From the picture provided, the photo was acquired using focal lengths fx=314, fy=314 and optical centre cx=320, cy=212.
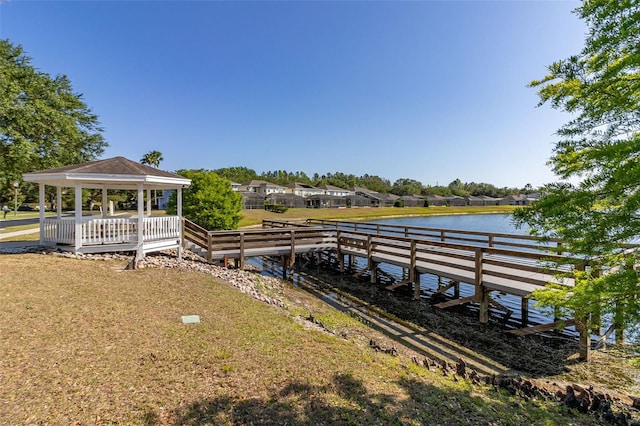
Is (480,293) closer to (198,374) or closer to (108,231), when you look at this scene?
(198,374)

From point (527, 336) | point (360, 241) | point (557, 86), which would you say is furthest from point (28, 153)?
point (527, 336)

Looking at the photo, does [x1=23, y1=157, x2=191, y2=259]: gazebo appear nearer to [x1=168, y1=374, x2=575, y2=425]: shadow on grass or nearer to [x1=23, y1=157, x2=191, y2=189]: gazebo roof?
[x1=23, y1=157, x2=191, y2=189]: gazebo roof

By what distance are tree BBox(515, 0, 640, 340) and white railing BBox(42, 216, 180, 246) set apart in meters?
11.6

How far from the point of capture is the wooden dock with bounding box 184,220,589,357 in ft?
26.7

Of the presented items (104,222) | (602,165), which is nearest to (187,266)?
(104,222)

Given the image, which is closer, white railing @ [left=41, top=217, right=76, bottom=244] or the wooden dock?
the wooden dock

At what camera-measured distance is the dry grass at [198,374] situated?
3320mm

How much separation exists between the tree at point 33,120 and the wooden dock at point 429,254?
9438 mm

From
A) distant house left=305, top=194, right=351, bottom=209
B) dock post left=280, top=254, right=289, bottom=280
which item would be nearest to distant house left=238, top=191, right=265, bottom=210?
distant house left=305, top=194, right=351, bottom=209

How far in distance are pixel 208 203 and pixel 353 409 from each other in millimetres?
17266

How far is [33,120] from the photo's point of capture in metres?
15.7

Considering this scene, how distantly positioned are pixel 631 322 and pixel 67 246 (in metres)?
13.6

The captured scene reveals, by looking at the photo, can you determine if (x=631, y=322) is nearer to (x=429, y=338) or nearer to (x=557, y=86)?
(x=557, y=86)

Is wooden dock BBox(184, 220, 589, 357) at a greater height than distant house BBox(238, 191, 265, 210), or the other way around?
distant house BBox(238, 191, 265, 210)
